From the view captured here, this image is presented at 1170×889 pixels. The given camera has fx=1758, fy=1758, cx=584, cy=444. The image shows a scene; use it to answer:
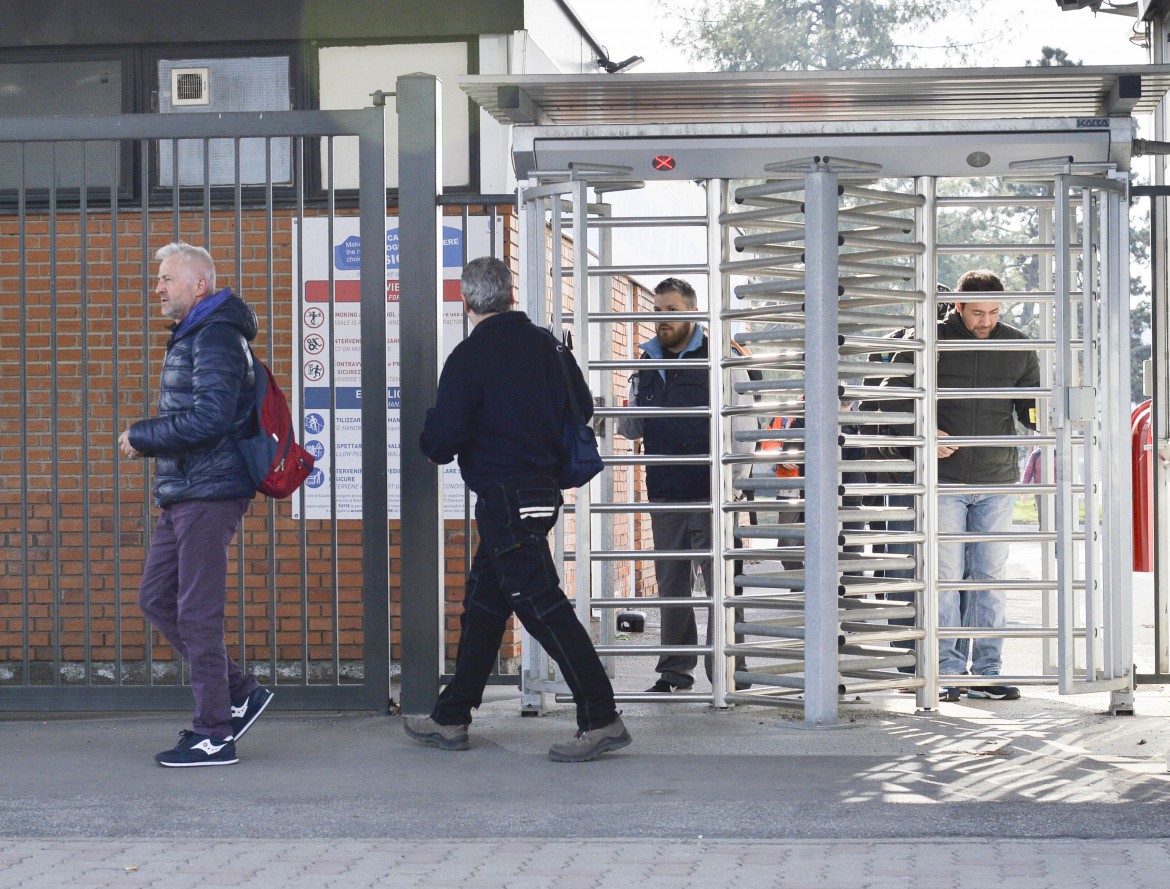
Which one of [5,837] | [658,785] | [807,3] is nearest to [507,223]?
[658,785]

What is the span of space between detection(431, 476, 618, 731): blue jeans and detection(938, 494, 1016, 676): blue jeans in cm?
227

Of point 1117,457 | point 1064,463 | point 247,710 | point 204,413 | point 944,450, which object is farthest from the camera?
point 944,450

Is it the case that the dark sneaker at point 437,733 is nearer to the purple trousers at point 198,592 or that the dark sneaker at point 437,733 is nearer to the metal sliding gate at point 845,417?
the purple trousers at point 198,592

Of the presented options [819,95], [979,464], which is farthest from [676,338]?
[979,464]

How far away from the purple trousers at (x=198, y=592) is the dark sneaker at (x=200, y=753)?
27 millimetres

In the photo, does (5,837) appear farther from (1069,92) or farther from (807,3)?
(807,3)

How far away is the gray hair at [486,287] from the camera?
6.43 metres

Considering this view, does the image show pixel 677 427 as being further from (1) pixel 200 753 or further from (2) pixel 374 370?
(1) pixel 200 753

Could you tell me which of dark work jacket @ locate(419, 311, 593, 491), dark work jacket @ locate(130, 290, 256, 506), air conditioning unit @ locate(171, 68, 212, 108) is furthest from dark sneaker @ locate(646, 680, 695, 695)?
air conditioning unit @ locate(171, 68, 212, 108)

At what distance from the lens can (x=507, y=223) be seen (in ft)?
30.2

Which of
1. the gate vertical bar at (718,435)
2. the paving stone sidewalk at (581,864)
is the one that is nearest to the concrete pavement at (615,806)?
the paving stone sidewalk at (581,864)

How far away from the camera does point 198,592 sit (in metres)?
6.22

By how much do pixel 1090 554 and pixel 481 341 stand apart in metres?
2.70

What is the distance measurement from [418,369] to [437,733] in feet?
5.30
